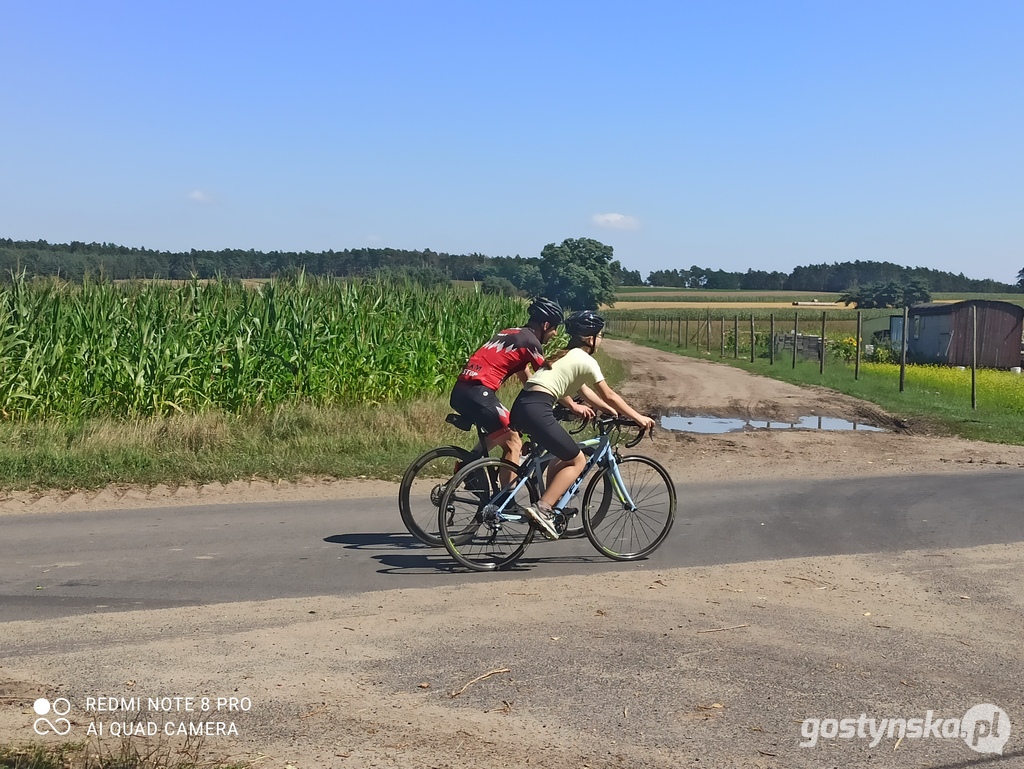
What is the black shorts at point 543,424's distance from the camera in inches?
312

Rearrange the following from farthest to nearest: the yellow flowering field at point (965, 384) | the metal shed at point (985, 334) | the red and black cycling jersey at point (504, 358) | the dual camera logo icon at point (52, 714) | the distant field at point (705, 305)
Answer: the distant field at point (705, 305)
the metal shed at point (985, 334)
the yellow flowering field at point (965, 384)
the red and black cycling jersey at point (504, 358)
the dual camera logo icon at point (52, 714)

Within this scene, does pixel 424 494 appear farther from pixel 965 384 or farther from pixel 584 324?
pixel 965 384

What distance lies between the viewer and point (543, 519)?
7973mm

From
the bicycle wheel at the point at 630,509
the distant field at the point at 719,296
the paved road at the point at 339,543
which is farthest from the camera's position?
the distant field at the point at 719,296

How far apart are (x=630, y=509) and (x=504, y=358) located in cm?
160

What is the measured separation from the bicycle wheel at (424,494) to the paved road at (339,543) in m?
0.16

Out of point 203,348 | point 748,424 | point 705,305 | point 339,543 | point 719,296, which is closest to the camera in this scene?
point 339,543

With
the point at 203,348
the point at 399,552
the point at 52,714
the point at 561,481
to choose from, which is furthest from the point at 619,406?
the point at 203,348

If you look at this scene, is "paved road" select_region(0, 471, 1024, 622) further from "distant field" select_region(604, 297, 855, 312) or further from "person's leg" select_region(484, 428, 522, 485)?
"distant field" select_region(604, 297, 855, 312)

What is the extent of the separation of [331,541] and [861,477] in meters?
7.41

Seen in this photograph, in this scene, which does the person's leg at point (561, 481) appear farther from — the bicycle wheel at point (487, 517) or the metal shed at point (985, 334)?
the metal shed at point (985, 334)

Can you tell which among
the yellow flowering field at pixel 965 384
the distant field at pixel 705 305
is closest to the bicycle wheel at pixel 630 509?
the yellow flowering field at pixel 965 384

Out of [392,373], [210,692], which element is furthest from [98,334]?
[210,692]

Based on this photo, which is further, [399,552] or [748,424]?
[748,424]
